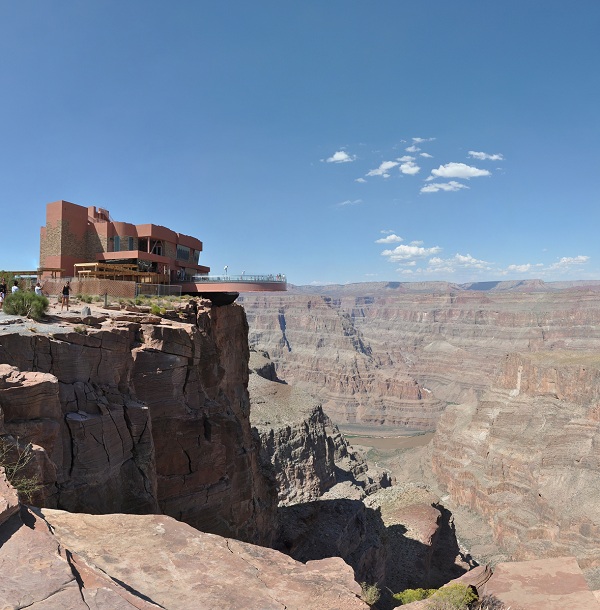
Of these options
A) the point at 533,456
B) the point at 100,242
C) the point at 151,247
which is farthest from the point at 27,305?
the point at 533,456

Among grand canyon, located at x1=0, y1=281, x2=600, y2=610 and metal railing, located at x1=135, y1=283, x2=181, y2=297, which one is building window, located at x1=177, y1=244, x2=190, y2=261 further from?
grand canyon, located at x1=0, y1=281, x2=600, y2=610

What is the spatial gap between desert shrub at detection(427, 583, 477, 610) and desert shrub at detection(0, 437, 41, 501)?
27.8 feet

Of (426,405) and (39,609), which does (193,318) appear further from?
(426,405)

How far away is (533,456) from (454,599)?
74.8m

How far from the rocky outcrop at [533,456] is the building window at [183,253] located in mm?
50272

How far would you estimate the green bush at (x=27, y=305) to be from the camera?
14.9 m

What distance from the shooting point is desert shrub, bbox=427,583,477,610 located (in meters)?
9.08

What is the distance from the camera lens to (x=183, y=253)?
3647 centimetres

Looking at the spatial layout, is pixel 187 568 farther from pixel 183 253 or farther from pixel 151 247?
pixel 183 253

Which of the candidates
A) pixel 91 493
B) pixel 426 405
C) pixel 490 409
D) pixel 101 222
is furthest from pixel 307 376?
pixel 91 493

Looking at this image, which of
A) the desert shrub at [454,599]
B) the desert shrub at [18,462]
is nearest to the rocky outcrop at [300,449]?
the desert shrub at [454,599]

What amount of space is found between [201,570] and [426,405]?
162096 millimetres

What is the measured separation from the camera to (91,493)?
38.1ft

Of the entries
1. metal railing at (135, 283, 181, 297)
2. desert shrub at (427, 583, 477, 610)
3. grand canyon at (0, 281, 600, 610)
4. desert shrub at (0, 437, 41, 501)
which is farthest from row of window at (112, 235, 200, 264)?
desert shrub at (427, 583, 477, 610)
